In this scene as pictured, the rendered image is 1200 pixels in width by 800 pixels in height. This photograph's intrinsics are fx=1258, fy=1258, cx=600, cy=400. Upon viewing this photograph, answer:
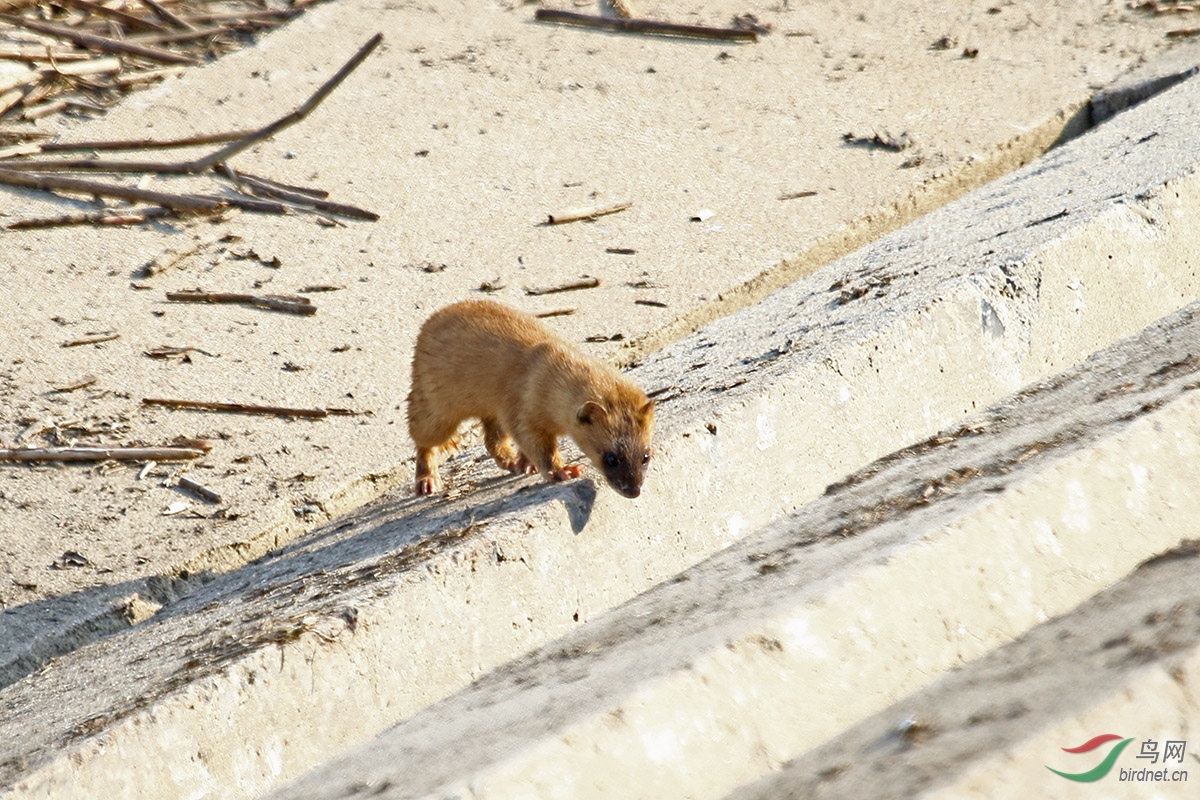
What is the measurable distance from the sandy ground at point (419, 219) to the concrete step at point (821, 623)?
5.15 ft

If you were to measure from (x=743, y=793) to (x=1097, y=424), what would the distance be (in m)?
1.29

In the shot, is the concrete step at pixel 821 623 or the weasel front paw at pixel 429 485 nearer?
the concrete step at pixel 821 623

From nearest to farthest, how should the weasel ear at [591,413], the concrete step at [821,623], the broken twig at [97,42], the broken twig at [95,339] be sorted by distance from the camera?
1. the concrete step at [821,623]
2. the weasel ear at [591,413]
3. the broken twig at [95,339]
4. the broken twig at [97,42]

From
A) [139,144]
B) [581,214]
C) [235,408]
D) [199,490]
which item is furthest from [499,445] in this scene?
[139,144]

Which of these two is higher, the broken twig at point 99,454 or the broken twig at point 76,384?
the broken twig at point 76,384

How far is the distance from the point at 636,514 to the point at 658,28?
13.3 ft

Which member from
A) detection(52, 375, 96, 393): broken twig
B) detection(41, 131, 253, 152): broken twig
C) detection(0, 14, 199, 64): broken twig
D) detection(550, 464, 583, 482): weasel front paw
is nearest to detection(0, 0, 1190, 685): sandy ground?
detection(52, 375, 96, 393): broken twig

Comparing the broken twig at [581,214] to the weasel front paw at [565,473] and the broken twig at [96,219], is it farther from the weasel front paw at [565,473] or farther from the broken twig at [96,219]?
the weasel front paw at [565,473]

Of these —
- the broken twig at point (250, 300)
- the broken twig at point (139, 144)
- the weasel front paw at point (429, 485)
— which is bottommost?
the weasel front paw at point (429, 485)

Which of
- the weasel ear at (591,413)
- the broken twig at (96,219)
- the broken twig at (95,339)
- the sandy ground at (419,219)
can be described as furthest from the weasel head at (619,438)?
the broken twig at (96,219)

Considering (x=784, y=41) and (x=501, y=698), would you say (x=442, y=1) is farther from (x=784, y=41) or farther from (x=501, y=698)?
(x=501, y=698)

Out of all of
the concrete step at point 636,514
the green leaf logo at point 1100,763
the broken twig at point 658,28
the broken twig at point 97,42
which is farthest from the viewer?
the broken twig at point 658,28

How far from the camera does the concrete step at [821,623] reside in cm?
196

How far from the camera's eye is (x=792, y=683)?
83.0 inches
